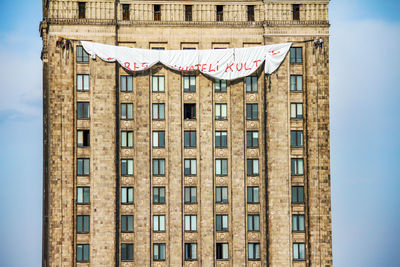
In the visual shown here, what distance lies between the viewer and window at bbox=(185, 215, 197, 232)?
95000mm

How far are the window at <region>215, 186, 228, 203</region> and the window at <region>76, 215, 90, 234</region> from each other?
1690 cm

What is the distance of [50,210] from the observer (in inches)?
3666

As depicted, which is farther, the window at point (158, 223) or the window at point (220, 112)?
the window at point (220, 112)

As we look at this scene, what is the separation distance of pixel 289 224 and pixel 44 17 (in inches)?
1768

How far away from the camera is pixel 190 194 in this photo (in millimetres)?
95312

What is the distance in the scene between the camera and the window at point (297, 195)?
95.4 metres

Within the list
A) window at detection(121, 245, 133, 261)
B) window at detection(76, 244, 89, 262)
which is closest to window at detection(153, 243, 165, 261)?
window at detection(121, 245, 133, 261)

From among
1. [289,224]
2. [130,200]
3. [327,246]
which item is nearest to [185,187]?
[130,200]

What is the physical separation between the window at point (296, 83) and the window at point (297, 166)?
9.38m

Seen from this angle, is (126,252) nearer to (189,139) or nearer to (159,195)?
(159,195)

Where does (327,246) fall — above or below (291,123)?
below

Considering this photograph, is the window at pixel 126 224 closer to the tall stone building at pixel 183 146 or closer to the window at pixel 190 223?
the tall stone building at pixel 183 146

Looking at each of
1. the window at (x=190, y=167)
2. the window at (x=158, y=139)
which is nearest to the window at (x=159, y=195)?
the window at (x=190, y=167)

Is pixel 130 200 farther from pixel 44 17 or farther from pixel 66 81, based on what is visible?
pixel 44 17
